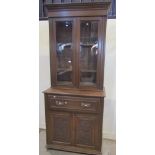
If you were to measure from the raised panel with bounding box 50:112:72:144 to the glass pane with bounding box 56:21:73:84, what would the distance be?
18.7 inches

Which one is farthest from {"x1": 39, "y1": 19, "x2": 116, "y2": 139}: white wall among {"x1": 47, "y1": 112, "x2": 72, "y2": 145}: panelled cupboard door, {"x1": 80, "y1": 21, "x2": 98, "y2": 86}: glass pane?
{"x1": 47, "y1": 112, "x2": 72, "y2": 145}: panelled cupboard door

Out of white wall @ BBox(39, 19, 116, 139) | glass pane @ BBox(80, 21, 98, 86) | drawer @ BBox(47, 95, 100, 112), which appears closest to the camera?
drawer @ BBox(47, 95, 100, 112)

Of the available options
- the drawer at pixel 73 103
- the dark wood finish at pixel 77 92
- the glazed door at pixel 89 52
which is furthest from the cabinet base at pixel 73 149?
the glazed door at pixel 89 52

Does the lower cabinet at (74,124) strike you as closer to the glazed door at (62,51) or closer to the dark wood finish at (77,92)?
the dark wood finish at (77,92)

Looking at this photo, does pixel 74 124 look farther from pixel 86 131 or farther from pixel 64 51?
pixel 64 51

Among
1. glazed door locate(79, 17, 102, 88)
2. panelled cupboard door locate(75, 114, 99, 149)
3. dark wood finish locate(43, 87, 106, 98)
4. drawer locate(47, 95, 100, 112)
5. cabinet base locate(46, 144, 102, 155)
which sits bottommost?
A: cabinet base locate(46, 144, 102, 155)

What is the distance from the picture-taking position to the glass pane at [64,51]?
2.57 m

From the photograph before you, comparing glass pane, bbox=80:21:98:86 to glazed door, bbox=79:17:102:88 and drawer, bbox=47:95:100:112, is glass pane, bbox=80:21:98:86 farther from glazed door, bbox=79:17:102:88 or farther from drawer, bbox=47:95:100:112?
drawer, bbox=47:95:100:112

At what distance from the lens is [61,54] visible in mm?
2660

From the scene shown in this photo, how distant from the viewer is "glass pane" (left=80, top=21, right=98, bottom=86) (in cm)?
250
